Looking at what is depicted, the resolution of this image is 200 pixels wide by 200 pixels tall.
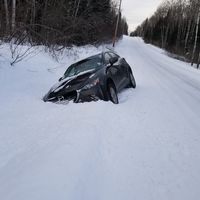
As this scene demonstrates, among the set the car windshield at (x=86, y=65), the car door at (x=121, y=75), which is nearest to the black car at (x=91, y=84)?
the car windshield at (x=86, y=65)

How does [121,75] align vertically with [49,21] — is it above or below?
below

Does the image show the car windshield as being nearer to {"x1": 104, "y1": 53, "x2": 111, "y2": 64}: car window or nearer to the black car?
the black car

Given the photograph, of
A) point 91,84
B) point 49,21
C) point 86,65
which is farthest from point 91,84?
point 49,21

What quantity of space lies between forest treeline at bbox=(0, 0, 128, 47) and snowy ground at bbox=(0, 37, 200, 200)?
4419 millimetres

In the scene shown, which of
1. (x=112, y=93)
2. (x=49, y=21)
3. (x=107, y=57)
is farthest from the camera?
(x=49, y=21)

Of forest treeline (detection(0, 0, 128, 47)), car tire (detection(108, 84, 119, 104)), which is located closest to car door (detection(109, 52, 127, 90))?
car tire (detection(108, 84, 119, 104))

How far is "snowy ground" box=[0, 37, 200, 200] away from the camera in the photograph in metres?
3.43

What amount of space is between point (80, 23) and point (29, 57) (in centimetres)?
871

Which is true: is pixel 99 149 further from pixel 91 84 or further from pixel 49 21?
pixel 49 21

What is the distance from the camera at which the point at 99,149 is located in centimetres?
458

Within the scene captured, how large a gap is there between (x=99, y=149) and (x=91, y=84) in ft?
8.94

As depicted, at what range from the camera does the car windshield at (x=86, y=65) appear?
8023 millimetres

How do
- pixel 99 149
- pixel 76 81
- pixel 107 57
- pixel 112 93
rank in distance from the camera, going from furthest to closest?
1. pixel 107 57
2. pixel 112 93
3. pixel 76 81
4. pixel 99 149

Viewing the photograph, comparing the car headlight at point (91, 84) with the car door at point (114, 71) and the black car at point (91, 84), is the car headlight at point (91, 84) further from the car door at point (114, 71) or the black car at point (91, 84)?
the car door at point (114, 71)
